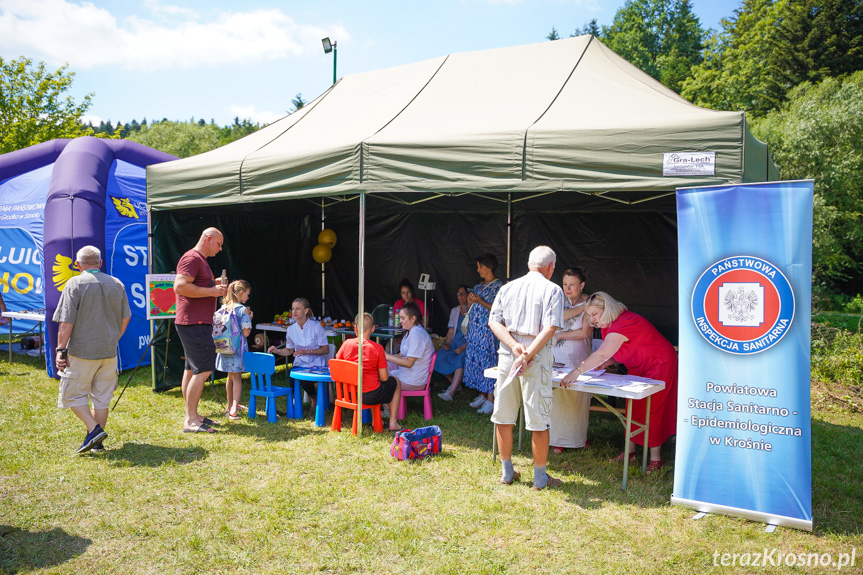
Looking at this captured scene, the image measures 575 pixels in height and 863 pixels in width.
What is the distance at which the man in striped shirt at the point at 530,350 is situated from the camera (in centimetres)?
352

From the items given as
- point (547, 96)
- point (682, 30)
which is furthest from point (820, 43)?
point (547, 96)

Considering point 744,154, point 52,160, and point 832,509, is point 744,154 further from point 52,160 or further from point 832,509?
point 52,160

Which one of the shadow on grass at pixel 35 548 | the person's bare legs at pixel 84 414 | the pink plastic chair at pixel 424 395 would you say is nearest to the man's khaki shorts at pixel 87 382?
the person's bare legs at pixel 84 414

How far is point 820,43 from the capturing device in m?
21.3

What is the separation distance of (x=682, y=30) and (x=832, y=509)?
35.5 metres

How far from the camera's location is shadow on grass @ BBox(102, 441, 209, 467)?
418cm

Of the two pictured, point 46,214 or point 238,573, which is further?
point 46,214

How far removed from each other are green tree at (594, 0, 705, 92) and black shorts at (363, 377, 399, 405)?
3090 cm

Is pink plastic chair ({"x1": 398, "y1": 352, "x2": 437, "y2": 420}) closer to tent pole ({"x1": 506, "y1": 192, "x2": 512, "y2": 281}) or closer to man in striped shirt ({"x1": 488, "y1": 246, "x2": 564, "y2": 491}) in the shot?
man in striped shirt ({"x1": 488, "y1": 246, "x2": 564, "y2": 491})

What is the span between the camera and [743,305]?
3283 mm

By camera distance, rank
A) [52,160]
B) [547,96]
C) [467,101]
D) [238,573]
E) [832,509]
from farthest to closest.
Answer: [52,160], [467,101], [547,96], [832,509], [238,573]

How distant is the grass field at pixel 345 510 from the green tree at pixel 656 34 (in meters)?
31.4

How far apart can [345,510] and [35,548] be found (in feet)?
4.95

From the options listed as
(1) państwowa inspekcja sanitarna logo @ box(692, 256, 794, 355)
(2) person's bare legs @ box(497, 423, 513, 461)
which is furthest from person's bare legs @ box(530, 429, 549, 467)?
(1) państwowa inspekcja sanitarna logo @ box(692, 256, 794, 355)
